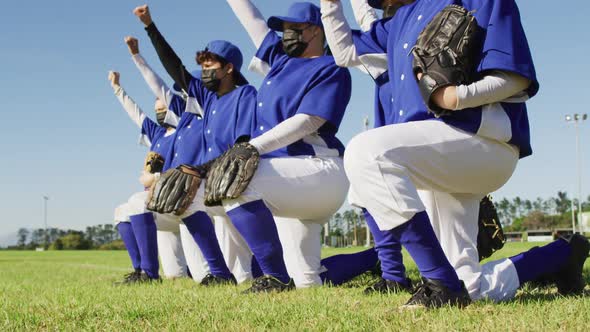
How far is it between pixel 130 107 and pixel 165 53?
2062 millimetres

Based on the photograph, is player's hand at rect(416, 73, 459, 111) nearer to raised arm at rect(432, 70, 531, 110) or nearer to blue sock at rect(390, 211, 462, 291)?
raised arm at rect(432, 70, 531, 110)

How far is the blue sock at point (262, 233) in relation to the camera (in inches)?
173

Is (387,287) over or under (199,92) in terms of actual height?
under

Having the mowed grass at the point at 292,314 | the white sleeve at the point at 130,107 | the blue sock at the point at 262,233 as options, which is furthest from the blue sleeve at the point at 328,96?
the white sleeve at the point at 130,107

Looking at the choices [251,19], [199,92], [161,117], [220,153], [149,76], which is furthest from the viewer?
[161,117]

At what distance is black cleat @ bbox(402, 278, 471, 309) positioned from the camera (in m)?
2.88

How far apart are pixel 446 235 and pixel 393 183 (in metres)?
0.85

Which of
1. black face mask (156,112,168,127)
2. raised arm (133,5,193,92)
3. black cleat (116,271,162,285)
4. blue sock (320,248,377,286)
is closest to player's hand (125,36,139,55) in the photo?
black face mask (156,112,168,127)

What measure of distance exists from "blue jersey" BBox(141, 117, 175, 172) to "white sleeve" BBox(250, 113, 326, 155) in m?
2.70

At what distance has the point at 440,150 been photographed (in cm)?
299

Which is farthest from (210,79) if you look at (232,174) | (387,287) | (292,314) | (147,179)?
(292,314)

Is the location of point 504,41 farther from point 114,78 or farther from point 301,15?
point 114,78

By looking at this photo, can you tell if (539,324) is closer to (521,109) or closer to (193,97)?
(521,109)

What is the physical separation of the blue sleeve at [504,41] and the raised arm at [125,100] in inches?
238
